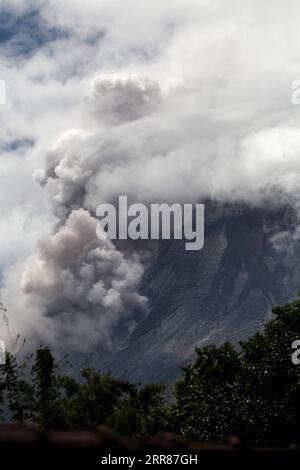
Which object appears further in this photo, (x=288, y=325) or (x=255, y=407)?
(x=288, y=325)

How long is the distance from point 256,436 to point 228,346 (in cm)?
3568

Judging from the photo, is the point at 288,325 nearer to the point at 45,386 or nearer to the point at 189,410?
the point at 189,410

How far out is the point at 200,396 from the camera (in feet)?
261

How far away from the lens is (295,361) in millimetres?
62062

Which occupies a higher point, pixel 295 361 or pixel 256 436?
pixel 295 361

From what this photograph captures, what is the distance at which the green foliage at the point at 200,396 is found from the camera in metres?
60.4

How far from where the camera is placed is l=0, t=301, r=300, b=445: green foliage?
60.4 m
